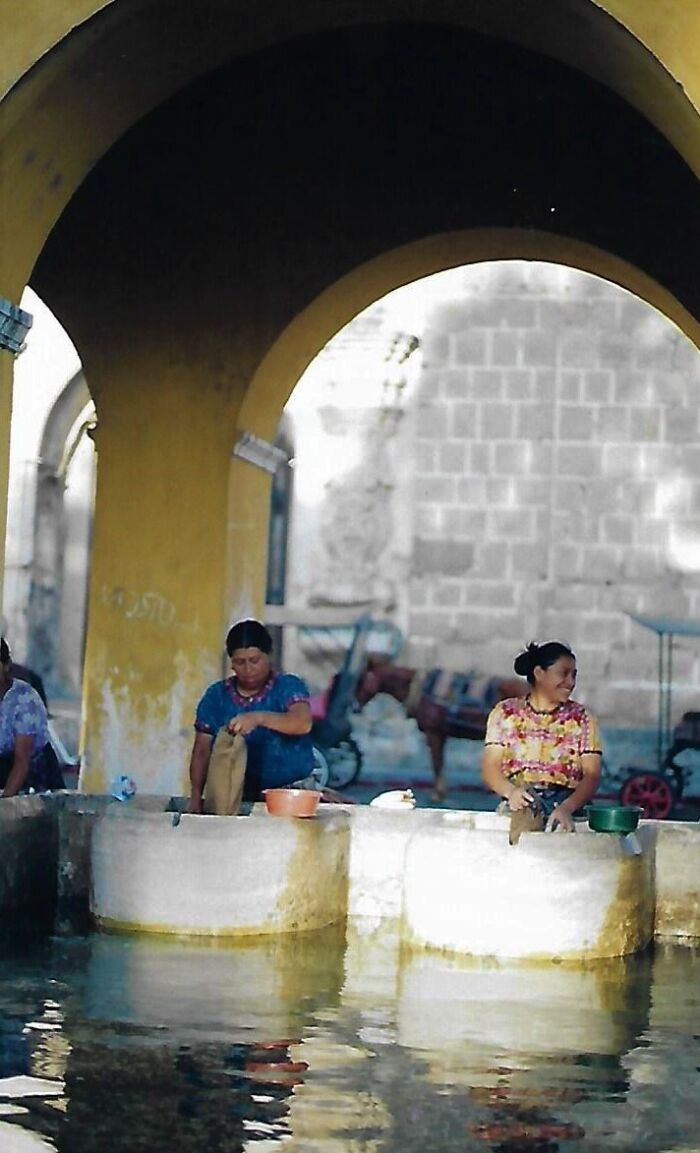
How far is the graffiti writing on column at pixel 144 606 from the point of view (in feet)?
35.8

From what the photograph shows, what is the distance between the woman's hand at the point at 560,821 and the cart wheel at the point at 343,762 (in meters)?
9.49

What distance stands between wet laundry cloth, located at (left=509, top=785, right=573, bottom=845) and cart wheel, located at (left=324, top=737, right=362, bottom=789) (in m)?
9.16

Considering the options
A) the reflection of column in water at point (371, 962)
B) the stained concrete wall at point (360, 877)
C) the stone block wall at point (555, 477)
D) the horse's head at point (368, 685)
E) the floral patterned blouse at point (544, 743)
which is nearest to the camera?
the reflection of column in water at point (371, 962)

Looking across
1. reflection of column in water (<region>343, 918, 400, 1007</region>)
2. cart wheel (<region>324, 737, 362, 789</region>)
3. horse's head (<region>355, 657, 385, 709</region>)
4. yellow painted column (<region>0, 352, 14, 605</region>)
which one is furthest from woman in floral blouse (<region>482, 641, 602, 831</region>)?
horse's head (<region>355, 657, 385, 709</region>)

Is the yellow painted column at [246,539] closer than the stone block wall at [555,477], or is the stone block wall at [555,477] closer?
→ the yellow painted column at [246,539]

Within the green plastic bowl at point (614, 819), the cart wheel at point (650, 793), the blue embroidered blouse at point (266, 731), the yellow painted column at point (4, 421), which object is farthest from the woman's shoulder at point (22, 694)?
the cart wheel at point (650, 793)

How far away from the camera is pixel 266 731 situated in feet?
29.5

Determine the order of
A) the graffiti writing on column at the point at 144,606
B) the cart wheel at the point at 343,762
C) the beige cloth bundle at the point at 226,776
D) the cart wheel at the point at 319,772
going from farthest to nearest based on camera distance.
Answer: the cart wheel at the point at 343,762 → the graffiti writing on column at the point at 144,606 → the cart wheel at the point at 319,772 → the beige cloth bundle at the point at 226,776

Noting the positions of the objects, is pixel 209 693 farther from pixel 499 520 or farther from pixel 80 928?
Result: pixel 499 520

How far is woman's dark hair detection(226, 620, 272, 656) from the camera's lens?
8.76 meters

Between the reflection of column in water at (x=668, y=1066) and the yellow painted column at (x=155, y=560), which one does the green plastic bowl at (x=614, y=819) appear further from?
the yellow painted column at (x=155, y=560)

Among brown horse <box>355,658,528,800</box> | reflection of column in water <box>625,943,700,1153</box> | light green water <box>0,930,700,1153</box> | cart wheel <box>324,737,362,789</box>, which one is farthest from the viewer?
brown horse <box>355,658,528,800</box>

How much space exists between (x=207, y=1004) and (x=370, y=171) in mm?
5614

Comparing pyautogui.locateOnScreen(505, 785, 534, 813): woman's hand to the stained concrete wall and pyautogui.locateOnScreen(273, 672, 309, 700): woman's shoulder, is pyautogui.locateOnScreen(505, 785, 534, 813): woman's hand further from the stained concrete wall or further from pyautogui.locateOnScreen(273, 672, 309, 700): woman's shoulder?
pyautogui.locateOnScreen(273, 672, 309, 700): woman's shoulder
